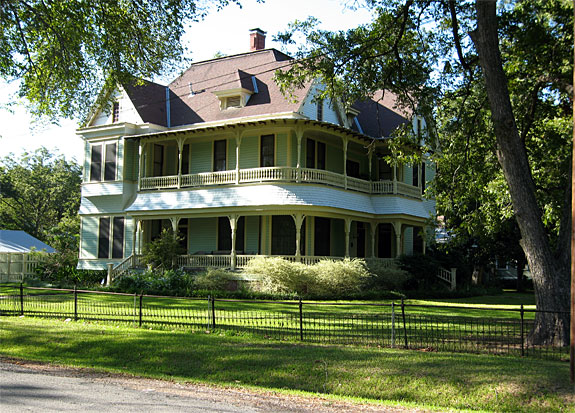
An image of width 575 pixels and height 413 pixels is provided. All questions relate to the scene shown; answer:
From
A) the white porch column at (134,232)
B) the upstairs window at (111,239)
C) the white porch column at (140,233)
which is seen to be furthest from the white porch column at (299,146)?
the upstairs window at (111,239)

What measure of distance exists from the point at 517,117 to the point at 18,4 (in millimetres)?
15308

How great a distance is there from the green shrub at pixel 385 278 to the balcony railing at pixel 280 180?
4.27 meters

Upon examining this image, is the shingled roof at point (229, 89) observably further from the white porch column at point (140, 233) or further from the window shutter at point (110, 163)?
the white porch column at point (140, 233)

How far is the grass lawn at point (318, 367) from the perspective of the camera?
903 centimetres

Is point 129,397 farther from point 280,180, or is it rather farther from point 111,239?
point 111,239

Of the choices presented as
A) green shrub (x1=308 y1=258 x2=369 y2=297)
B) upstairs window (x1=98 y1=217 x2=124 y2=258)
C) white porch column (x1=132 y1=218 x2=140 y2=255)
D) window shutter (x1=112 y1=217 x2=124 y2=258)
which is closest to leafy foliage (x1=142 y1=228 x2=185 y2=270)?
white porch column (x1=132 y1=218 x2=140 y2=255)

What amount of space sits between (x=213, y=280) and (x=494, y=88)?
51.8ft

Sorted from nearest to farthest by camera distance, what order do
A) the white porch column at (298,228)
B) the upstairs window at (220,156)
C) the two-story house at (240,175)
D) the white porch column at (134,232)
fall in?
the white porch column at (298,228)
the two-story house at (240,175)
the white porch column at (134,232)
the upstairs window at (220,156)

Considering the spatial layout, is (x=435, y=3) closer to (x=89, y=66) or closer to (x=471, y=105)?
(x=471, y=105)

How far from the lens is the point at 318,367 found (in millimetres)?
10492

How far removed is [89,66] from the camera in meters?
21.2

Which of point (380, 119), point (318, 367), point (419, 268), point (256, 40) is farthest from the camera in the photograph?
point (256, 40)

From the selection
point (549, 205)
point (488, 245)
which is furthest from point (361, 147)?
point (549, 205)

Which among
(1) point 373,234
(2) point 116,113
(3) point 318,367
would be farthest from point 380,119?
(3) point 318,367
